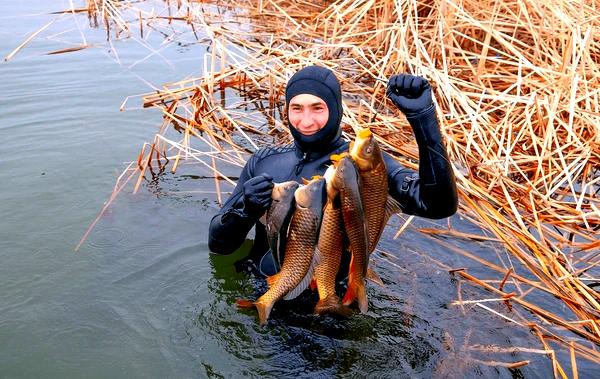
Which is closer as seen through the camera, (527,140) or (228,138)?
(527,140)

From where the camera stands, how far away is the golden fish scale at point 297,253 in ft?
11.6

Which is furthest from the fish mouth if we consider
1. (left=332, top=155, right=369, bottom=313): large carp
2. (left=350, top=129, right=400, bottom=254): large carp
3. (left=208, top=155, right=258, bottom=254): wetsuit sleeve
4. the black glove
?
the black glove

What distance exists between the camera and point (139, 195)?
6.39 meters

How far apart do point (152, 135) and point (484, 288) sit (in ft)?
14.0

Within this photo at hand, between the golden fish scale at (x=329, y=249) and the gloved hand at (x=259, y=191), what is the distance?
0.34 metres

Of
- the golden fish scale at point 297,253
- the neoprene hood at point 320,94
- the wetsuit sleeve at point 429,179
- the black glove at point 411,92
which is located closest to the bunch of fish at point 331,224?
the golden fish scale at point 297,253

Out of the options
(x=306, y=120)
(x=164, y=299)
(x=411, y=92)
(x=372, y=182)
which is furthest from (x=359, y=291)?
(x=164, y=299)

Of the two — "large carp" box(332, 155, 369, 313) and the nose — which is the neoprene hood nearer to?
the nose

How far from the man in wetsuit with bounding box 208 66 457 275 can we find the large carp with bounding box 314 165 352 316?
1.07 ft

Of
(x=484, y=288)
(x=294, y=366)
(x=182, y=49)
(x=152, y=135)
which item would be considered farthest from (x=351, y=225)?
(x=182, y=49)

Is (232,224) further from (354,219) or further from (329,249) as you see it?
(354,219)

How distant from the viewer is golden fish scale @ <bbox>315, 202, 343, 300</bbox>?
3.59 m

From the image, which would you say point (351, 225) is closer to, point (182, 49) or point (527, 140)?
point (527, 140)

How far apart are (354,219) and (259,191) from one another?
0.51 metres
